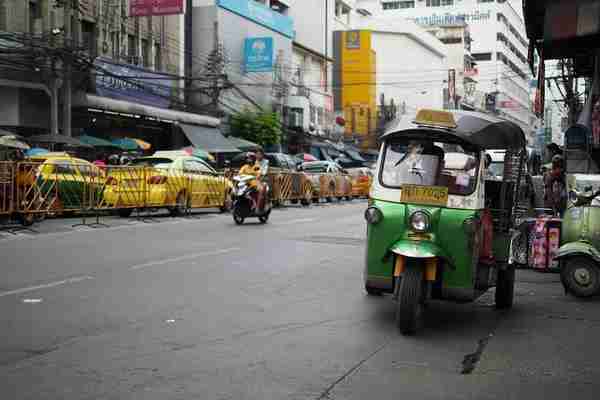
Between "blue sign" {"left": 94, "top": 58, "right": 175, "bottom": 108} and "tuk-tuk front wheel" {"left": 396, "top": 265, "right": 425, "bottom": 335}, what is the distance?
2446 cm

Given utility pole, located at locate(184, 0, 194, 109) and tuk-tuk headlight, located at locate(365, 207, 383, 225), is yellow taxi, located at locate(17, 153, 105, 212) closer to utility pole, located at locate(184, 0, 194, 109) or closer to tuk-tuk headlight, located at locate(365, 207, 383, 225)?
tuk-tuk headlight, located at locate(365, 207, 383, 225)

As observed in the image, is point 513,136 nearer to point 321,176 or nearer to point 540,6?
point 540,6

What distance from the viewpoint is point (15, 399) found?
→ 4.60 metres

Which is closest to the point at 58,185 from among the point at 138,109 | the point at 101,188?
the point at 101,188

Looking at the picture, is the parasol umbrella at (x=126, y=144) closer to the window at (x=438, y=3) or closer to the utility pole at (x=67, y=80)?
the utility pole at (x=67, y=80)

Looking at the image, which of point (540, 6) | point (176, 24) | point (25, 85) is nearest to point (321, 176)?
point (25, 85)

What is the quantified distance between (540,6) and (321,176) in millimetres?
16849

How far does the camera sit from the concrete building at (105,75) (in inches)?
1094

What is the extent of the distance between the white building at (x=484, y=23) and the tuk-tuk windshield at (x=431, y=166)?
357ft

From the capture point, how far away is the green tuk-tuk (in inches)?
266

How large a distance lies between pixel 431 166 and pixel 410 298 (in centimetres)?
142

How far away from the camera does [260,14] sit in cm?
4772

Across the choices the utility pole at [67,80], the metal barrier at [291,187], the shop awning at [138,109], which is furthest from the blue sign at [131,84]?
the metal barrier at [291,187]

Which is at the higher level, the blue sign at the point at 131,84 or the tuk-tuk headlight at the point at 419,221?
the blue sign at the point at 131,84
